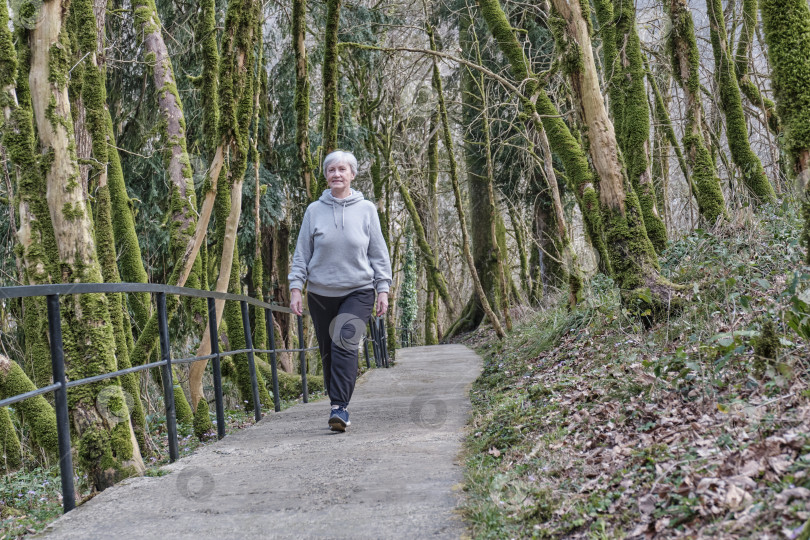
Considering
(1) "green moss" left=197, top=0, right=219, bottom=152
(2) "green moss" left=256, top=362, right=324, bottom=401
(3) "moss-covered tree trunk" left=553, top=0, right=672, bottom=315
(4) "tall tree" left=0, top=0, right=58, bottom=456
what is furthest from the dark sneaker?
(2) "green moss" left=256, top=362, right=324, bottom=401

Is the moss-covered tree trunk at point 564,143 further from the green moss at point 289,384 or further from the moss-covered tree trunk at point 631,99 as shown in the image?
the green moss at point 289,384

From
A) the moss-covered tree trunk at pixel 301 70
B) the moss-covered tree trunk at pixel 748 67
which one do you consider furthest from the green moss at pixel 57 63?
the moss-covered tree trunk at pixel 748 67

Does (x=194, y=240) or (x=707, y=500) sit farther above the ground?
(x=194, y=240)

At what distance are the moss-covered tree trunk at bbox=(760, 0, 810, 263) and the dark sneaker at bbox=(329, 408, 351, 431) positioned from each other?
352 cm

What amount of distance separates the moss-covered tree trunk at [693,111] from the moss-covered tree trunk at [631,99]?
1112 millimetres

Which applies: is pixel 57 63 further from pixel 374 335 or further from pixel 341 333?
pixel 374 335

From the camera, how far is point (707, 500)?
243 centimetres

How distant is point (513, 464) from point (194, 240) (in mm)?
5371

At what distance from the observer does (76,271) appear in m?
5.01

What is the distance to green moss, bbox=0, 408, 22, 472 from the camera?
24.8 feet

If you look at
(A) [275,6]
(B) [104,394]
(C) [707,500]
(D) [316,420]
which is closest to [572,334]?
(D) [316,420]

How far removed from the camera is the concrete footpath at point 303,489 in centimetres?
322

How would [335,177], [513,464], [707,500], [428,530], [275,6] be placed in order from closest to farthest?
[707,500] < [428,530] < [513,464] < [335,177] < [275,6]

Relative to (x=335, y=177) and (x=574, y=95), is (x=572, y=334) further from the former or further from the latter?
(x=335, y=177)
